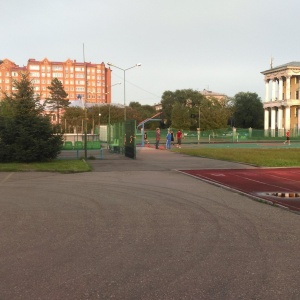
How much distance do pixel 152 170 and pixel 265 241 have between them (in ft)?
39.0

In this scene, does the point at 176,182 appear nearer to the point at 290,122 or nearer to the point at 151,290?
the point at 151,290

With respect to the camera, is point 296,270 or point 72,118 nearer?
point 296,270

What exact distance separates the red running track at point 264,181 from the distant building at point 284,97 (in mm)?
61524

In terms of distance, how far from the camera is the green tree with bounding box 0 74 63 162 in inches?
783

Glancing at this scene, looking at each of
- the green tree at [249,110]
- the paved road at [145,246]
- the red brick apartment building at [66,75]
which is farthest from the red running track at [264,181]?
the red brick apartment building at [66,75]

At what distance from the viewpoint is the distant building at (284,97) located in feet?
257

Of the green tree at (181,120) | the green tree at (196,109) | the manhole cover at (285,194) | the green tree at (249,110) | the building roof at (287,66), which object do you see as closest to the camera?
the manhole cover at (285,194)

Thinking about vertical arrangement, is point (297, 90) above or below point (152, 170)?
above

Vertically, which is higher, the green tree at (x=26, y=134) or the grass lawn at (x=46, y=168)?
the green tree at (x=26, y=134)

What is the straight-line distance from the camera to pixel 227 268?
5.09 meters

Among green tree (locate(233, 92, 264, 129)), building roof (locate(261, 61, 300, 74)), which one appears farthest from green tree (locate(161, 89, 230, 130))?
building roof (locate(261, 61, 300, 74))

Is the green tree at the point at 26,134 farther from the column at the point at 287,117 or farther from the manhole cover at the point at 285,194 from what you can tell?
the column at the point at 287,117

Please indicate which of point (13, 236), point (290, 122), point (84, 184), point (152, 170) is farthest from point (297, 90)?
point (13, 236)

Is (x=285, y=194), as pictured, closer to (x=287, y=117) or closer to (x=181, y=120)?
(x=287, y=117)
